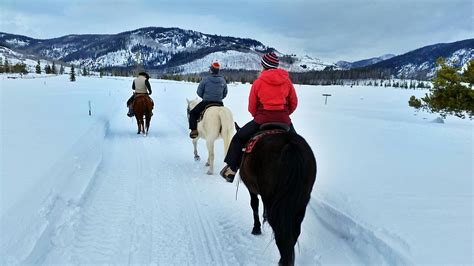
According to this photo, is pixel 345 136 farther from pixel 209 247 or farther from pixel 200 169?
A: pixel 209 247

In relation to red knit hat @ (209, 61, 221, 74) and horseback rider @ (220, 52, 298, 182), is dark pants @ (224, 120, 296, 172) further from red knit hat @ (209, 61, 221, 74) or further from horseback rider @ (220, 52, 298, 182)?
red knit hat @ (209, 61, 221, 74)

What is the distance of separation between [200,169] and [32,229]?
15.1 feet

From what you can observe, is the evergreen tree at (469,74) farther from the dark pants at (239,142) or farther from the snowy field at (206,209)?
the dark pants at (239,142)

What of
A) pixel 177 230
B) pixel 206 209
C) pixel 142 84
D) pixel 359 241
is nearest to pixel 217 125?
pixel 206 209

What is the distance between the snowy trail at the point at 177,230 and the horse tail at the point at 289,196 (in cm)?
79

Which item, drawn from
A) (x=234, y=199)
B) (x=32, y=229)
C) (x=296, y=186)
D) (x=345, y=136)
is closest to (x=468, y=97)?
(x=345, y=136)

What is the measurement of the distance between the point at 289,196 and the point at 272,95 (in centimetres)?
159

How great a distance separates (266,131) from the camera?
466 centimetres

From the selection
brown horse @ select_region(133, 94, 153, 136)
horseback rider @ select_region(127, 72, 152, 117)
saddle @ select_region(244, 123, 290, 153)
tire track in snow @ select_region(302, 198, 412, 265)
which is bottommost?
tire track in snow @ select_region(302, 198, 412, 265)

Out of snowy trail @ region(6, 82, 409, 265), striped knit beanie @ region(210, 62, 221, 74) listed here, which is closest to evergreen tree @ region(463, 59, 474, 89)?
striped knit beanie @ region(210, 62, 221, 74)

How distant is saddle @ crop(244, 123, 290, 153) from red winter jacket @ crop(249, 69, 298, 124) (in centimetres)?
7

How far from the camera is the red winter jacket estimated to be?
15.5 ft

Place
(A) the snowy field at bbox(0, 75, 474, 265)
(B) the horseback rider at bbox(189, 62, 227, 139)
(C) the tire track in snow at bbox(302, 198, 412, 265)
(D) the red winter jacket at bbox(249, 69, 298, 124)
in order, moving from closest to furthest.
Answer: (C) the tire track in snow at bbox(302, 198, 412, 265), (A) the snowy field at bbox(0, 75, 474, 265), (D) the red winter jacket at bbox(249, 69, 298, 124), (B) the horseback rider at bbox(189, 62, 227, 139)

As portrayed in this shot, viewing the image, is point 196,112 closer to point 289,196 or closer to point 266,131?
point 266,131
